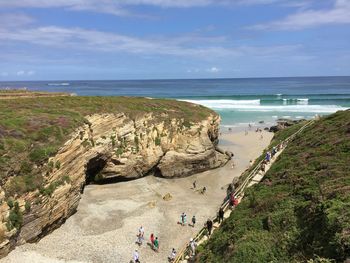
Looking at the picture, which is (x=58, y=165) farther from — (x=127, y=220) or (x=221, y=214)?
(x=221, y=214)

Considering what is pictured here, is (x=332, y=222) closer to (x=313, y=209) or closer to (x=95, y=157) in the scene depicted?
(x=313, y=209)

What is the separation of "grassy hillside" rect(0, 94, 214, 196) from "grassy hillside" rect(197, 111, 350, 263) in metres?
12.8

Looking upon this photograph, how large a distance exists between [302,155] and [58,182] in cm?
1708

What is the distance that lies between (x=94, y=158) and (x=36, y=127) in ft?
20.4

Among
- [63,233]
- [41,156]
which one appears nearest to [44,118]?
[41,156]

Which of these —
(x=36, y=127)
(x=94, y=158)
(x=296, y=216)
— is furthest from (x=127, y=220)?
(x=296, y=216)

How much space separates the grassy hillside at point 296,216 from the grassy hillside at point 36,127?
1282 centimetres

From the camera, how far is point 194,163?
129 feet

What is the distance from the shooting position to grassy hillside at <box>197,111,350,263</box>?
1364cm

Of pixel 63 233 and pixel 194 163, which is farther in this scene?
pixel 194 163

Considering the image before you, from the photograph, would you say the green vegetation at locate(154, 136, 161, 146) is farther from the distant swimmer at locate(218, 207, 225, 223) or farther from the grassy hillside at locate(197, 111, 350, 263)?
the distant swimmer at locate(218, 207, 225, 223)

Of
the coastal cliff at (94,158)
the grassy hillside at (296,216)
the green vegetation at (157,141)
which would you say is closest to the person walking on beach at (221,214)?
the grassy hillside at (296,216)

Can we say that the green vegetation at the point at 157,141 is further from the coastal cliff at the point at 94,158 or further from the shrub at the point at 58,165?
the shrub at the point at 58,165

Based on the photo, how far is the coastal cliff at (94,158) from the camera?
23.2 meters
